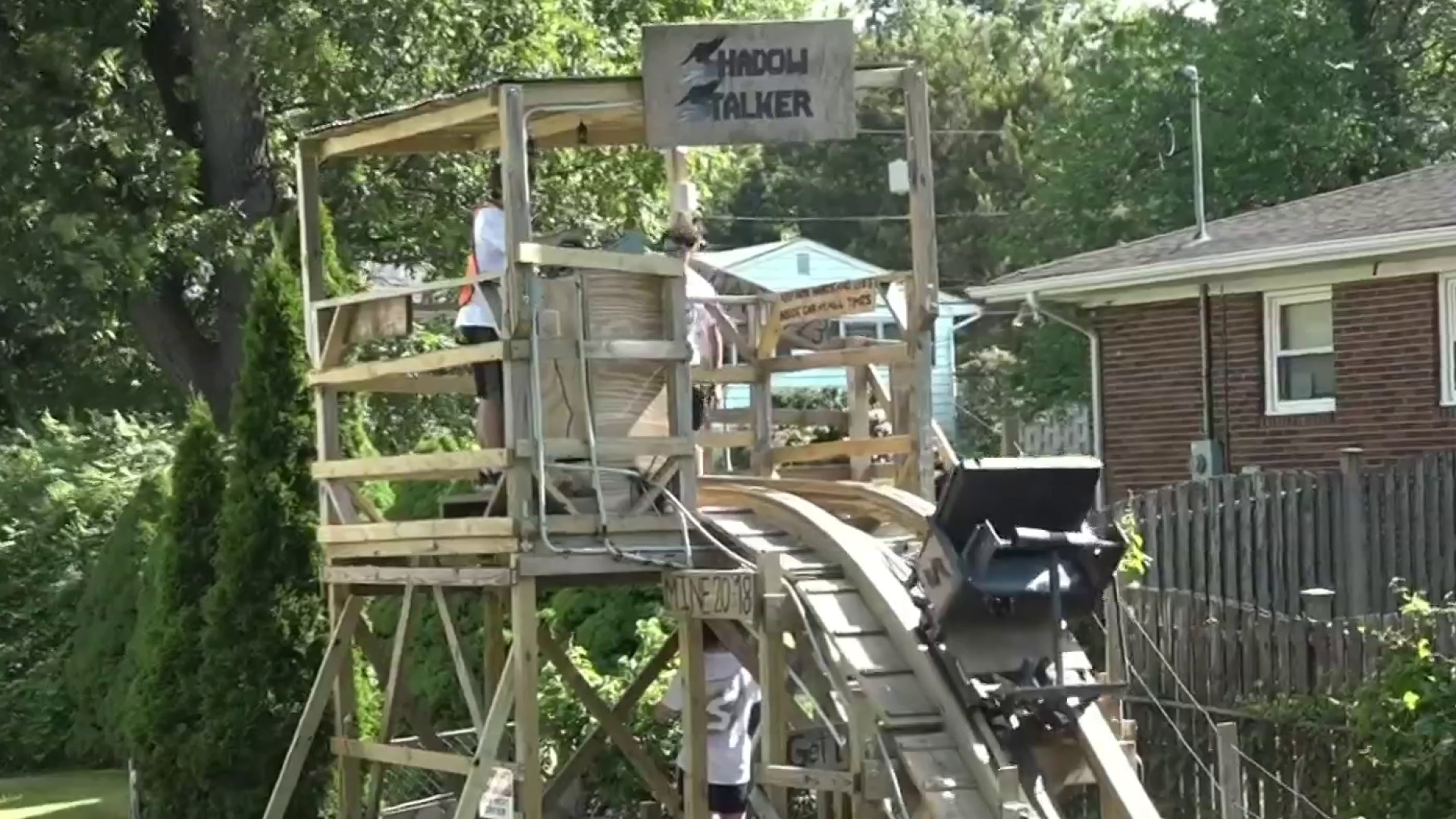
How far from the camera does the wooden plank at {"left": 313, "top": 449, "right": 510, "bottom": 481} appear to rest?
29.3 feet

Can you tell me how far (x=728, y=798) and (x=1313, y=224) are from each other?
37.0 feet

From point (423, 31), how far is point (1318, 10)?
18.3 m

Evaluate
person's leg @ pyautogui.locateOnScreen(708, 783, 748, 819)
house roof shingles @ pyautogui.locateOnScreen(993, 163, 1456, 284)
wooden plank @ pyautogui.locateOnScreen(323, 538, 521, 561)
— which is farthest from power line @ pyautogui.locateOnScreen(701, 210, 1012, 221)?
person's leg @ pyautogui.locateOnScreen(708, 783, 748, 819)

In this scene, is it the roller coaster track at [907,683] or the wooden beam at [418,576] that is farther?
the wooden beam at [418,576]

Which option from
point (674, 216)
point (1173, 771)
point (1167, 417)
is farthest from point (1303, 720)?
point (1167, 417)

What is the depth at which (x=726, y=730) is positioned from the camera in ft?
31.3

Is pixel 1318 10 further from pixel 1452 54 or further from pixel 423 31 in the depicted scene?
pixel 423 31

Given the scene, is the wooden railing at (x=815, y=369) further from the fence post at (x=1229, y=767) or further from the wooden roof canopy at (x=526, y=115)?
the fence post at (x=1229, y=767)

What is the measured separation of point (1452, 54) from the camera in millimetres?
34094

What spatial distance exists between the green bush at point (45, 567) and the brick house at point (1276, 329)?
29.9 ft

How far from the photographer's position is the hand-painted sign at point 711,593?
851 centimetres

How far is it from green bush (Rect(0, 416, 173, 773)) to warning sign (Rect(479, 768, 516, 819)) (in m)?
11.7

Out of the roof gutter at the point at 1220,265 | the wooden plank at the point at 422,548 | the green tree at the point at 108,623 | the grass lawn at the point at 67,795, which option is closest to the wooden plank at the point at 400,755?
the wooden plank at the point at 422,548

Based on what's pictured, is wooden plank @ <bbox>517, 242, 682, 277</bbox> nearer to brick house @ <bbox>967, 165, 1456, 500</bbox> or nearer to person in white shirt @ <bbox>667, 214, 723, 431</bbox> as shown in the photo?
person in white shirt @ <bbox>667, 214, 723, 431</bbox>
